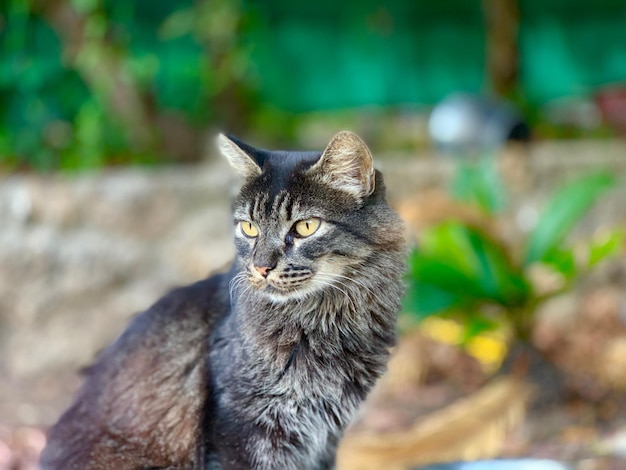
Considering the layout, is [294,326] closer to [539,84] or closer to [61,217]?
[61,217]

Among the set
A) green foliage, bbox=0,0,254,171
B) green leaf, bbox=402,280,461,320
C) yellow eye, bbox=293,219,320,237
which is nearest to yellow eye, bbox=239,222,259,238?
yellow eye, bbox=293,219,320,237

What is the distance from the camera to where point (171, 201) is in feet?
22.1

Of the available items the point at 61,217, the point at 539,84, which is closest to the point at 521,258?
the point at 61,217

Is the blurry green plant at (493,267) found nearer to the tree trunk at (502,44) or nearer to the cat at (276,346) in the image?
the cat at (276,346)

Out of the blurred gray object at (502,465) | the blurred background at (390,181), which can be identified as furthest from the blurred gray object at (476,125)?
the blurred gray object at (502,465)

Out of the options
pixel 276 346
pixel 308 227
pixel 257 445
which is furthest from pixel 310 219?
pixel 257 445

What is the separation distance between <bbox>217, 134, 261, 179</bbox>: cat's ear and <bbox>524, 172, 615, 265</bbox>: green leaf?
2.81m

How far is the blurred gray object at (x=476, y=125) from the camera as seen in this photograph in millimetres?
8805

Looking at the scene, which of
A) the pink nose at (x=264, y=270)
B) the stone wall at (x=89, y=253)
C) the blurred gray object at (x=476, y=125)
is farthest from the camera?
the blurred gray object at (x=476, y=125)

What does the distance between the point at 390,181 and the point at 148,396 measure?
15.3ft

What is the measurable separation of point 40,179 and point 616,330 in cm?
513

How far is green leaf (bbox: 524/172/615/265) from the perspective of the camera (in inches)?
194

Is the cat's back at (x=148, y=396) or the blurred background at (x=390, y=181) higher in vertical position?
the blurred background at (x=390, y=181)

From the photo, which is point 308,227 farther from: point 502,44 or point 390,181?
point 502,44
